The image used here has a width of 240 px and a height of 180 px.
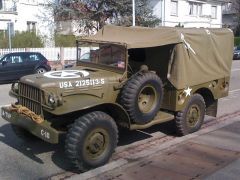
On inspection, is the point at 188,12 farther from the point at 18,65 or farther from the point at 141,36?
the point at 141,36

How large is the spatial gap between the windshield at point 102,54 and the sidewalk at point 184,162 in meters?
1.60

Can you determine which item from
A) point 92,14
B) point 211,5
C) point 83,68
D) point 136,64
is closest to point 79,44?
point 83,68

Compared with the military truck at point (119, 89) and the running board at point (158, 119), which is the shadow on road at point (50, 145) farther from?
the running board at point (158, 119)

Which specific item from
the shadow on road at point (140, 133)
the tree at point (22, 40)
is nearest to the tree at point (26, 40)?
the tree at point (22, 40)

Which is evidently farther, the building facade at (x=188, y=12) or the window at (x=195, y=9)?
the window at (x=195, y=9)

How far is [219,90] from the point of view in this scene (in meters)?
9.42

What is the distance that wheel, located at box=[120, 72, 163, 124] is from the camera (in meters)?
6.96

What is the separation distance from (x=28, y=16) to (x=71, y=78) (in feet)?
106

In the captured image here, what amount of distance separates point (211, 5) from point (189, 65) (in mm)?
43816

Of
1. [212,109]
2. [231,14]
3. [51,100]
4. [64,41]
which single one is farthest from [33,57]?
[231,14]

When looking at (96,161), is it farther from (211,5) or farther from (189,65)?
(211,5)

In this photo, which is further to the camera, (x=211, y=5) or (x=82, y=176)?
(x=211, y=5)

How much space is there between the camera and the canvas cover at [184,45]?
7723 mm

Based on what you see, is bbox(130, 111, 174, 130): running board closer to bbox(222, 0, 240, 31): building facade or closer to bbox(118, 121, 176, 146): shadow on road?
bbox(118, 121, 176, 146): shadow on road
